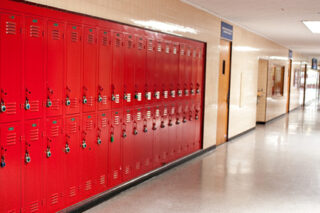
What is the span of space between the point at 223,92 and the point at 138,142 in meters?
3.83

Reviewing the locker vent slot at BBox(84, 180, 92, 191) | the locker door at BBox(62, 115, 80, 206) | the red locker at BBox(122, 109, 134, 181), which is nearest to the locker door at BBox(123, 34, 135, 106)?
the red locker at BBox(122, 109, 134, 181)

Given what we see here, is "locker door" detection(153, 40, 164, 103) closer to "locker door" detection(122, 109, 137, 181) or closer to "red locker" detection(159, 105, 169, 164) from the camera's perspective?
"red locker" detection(159, 105, 169, 164)

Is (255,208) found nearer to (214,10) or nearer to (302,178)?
(302,178)

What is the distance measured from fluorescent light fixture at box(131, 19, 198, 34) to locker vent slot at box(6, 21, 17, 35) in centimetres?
192

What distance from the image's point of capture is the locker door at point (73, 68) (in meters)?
3.71

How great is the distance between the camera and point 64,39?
11.9 feet

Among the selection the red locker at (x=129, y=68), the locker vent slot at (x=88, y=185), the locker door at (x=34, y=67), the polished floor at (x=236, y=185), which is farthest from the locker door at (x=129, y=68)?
the locker door at (x=34, y=67)

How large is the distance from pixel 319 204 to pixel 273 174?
53.5 inches

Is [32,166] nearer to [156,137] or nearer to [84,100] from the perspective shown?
[84,100]

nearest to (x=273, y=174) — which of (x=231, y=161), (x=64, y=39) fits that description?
(x=231, y=161)

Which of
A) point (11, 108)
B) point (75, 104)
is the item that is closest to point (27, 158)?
point (11, 108)

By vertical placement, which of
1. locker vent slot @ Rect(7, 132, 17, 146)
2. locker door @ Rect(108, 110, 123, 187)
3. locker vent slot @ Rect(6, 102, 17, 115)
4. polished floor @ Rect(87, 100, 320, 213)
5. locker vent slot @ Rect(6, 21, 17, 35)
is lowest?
polished floor @ Rect(87, 100, 320, 213)

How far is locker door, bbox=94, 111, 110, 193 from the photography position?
424 centimetres

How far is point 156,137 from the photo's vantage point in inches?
218
